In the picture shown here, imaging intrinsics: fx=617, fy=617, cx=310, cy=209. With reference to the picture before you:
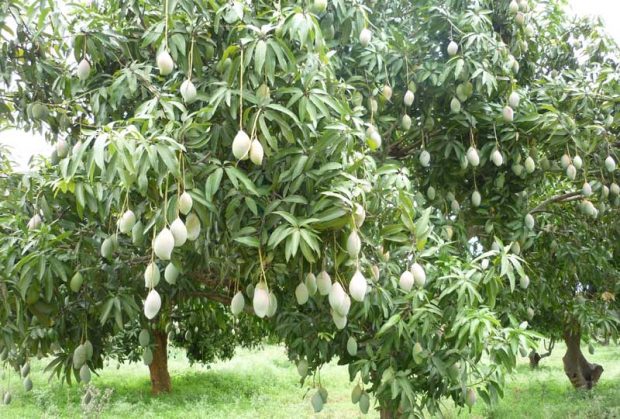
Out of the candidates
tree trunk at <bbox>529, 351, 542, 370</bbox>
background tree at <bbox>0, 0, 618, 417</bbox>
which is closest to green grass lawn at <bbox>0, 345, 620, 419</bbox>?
tree trunk at <bbox>529, 351, 542, 370</bbox>

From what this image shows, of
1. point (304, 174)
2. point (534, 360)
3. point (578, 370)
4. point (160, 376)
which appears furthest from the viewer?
point (534, 360)

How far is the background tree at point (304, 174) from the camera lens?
1638 millimetres

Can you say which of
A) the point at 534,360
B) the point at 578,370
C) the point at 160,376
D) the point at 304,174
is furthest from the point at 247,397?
the point at 304,174

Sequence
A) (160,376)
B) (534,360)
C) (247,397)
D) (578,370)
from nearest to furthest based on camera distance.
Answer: (160,376) < (578,370) < (247,397) < (534,360)

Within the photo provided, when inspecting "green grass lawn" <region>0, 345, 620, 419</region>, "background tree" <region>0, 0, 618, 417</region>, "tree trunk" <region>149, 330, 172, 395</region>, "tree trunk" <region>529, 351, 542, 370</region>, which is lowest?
"tree trunk" <region>529, 351, 542, 370</region>

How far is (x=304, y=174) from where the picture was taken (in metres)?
1.67

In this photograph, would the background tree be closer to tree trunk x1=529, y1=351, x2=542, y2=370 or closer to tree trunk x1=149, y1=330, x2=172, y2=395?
tree trunk x1=149, y1=330, x2=172, y2=395

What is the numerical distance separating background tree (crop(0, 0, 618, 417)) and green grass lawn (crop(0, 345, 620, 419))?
2939 millimetres

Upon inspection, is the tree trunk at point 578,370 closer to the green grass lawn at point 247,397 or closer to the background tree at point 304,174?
the green grass lawn at point 247,397

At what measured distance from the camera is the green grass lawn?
22.5ft

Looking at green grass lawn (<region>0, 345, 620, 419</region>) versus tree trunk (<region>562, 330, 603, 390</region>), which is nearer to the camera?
green grass lawn (<region>0, 345, 620, 419</region>)

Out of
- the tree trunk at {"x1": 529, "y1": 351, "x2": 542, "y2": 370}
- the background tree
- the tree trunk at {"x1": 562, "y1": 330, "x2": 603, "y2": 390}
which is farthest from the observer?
the tree trunk at {"x1": 529, "y1": 351, "x2": 542, "y2": 370}

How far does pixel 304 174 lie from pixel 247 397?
764 cm

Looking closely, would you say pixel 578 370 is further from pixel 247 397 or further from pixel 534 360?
pixel 247 397
